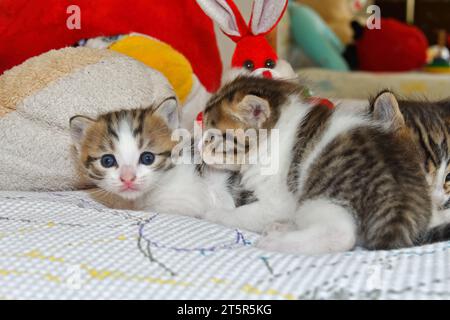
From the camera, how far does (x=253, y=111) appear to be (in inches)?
47.4

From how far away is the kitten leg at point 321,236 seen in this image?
0.96m

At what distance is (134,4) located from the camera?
1776 mm

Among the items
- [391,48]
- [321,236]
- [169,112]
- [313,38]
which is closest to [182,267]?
[321,236]

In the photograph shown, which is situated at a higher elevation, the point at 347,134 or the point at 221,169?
the point at 347,134

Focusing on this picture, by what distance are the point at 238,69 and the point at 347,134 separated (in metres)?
0.49

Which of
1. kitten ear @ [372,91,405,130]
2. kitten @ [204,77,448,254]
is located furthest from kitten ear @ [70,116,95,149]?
kitten ear @ [372,91,405,130]

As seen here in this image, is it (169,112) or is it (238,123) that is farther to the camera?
(169,112)

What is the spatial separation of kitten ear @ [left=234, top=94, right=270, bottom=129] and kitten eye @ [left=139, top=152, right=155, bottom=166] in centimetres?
23

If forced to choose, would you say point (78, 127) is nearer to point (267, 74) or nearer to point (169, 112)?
point (169, 112)

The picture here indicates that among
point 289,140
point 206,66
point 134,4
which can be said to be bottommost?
point 289,140

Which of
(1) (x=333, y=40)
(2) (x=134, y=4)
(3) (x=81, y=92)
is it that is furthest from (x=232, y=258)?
(1) (x=333, y=40)

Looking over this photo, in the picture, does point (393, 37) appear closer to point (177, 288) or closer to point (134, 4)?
point (134, 4)

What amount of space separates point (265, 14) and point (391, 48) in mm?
2741

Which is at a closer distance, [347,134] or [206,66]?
[347,134]
